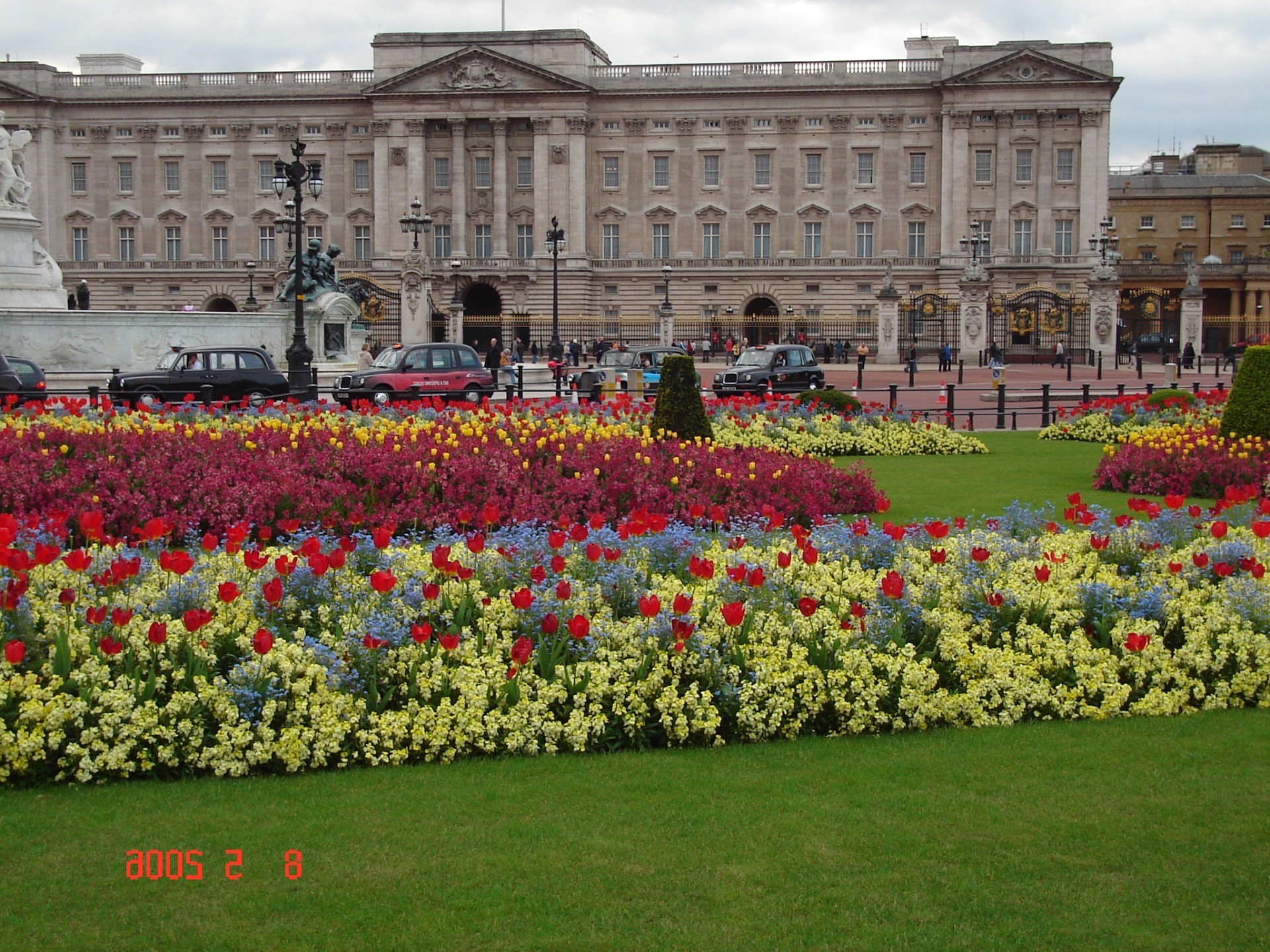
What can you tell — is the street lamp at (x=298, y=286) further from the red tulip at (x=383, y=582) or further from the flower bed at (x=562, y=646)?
the red tulip at (x=383, y=582)

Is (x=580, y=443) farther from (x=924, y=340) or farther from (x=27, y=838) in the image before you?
(x=924, y=340)

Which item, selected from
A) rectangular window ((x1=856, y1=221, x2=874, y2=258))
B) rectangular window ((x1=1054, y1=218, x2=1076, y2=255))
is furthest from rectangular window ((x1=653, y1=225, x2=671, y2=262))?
rectangular window ((x1=1054, y1=218, x2=1076, y2=255))

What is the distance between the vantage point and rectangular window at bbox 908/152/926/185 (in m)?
71.8

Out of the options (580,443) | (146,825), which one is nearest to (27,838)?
(146,825)

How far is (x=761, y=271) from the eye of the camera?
2869 inches

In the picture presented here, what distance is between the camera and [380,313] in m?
57.3

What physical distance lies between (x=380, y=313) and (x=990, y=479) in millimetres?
43582

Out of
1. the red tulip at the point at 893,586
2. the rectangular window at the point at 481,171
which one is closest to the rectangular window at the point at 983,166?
the rectangular window at the point at 481,171

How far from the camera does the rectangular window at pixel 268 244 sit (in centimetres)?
7412

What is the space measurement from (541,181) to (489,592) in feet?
217

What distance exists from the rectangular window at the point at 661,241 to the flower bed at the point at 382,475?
194 ft

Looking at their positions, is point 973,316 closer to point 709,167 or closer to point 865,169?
point 865,169

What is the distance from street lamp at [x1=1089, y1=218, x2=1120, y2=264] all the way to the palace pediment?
86.2 ft

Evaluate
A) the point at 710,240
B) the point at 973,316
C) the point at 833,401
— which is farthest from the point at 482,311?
the point at 833,401
